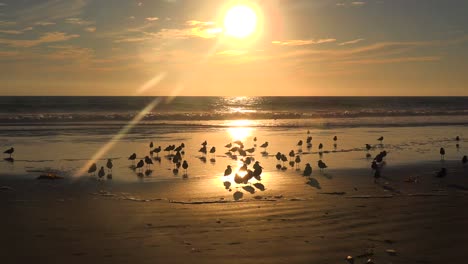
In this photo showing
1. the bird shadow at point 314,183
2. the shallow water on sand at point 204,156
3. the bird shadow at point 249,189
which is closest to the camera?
the bird shadow at point 249,189

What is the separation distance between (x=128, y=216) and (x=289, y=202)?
3638 mm

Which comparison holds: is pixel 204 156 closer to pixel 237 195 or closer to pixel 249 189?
pixel 249 189

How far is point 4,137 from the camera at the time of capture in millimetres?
30203

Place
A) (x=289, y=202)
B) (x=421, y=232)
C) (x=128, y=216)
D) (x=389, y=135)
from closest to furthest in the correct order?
1. (x=421, y=232)
2. (x=128, y=216)
3. (x=289, y=202)
4. (x=389, y=135)

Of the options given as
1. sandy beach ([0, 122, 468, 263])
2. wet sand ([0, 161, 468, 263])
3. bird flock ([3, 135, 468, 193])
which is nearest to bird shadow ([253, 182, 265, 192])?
bird flock ([3, 135, 468, 193])

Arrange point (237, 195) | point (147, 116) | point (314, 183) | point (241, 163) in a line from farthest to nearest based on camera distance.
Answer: point (147, 116) < point (241, 163) < point (314, 183) < point (237, 195)

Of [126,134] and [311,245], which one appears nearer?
[311,245]

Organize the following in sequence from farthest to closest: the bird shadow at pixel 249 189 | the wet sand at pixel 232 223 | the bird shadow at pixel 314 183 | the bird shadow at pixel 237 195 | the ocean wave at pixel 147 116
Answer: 1. the ocean wave at pixel 147 116
2. the bird shadow at pixel 314 183
3. the bird shadow at pixel 249 189
4. the bird shadow at pixel 237 195
5. the wet sand at pixel 232 223

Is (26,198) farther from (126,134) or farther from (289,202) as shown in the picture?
(126,134)

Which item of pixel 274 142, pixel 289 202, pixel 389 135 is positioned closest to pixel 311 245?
pixel 289 202

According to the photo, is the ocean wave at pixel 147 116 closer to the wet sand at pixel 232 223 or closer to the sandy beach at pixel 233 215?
the sandy beach at pixel 233 215

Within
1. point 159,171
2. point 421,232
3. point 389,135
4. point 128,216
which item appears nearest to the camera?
point 421,232

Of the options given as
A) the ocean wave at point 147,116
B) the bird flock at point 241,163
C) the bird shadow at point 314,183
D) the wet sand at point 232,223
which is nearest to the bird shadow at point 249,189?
the bird flock at point 241,163

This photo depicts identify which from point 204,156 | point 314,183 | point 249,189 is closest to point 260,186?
point 249,189
